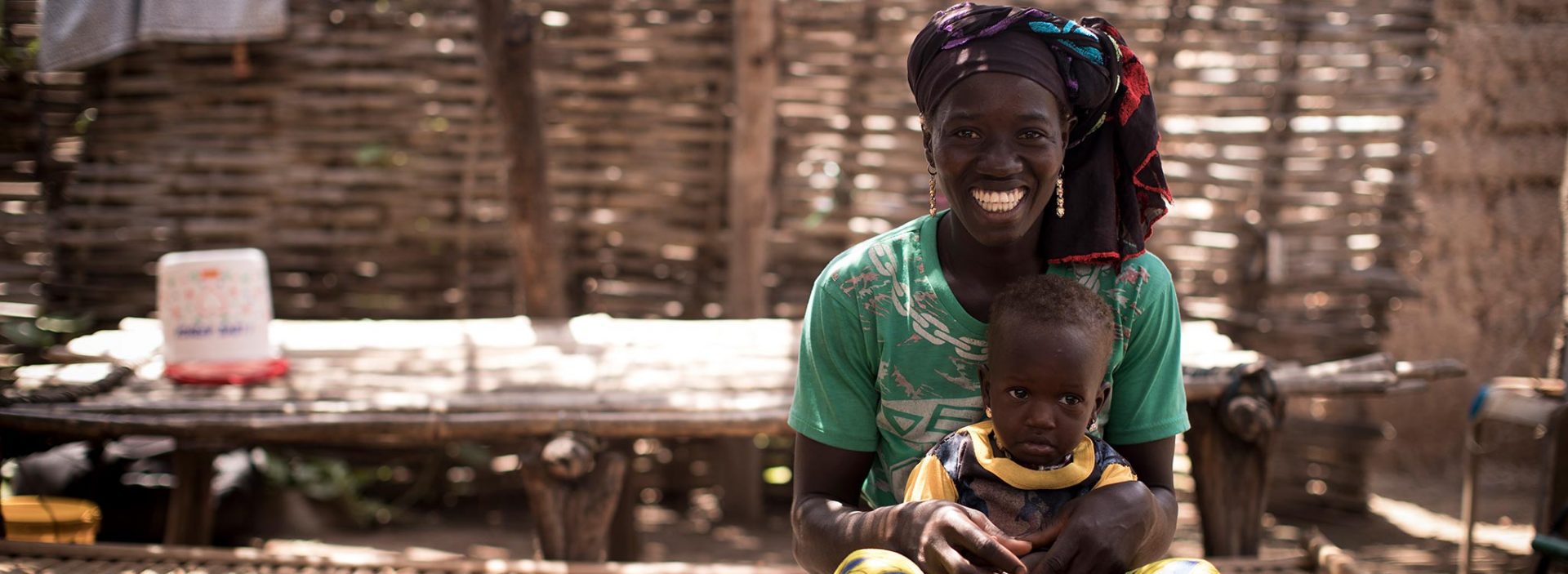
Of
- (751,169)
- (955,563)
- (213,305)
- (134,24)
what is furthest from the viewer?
(751,169)

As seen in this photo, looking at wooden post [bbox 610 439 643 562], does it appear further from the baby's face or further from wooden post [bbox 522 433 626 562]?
the baby's face

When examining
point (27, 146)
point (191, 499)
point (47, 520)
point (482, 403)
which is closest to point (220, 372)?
point (191, 499)

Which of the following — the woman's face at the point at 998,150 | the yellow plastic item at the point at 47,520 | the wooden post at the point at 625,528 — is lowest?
the wooden post at the point at 625,528

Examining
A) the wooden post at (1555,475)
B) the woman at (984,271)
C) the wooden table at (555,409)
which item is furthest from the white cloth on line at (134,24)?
the wooden post at (1555,475)

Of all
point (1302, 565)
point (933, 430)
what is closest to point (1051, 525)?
point (933, 430)

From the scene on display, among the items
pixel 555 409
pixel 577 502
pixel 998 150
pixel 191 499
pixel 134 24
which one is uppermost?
pixel 134 24

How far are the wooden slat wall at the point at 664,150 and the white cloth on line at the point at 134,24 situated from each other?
17 cm

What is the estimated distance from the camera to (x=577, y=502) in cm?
364

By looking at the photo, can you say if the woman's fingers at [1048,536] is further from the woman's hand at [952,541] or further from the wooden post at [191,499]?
the wooden post at [191,499]

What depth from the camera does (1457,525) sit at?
5648mm

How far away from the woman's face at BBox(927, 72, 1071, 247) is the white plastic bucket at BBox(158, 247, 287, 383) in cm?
288

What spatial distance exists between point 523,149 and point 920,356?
3.24m

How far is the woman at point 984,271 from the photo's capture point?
1900mm

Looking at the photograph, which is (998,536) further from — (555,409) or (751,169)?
(751,169)
